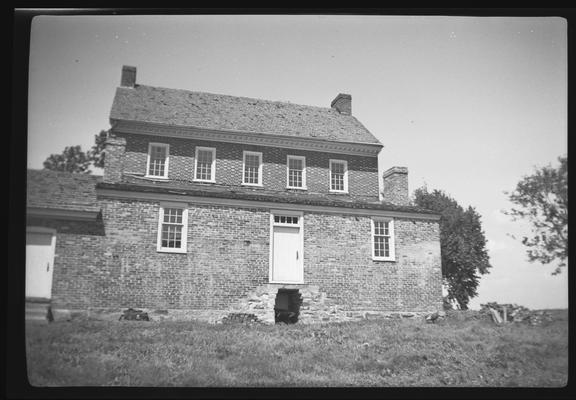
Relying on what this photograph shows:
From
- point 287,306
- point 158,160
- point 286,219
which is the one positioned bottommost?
point 287,306

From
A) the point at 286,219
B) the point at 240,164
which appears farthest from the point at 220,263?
the point at 240,164

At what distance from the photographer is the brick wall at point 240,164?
18.2 m

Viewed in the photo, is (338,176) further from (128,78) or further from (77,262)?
(77,262)

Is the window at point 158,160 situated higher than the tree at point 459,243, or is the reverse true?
the window at point 158,160

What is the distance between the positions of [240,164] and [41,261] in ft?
25.8

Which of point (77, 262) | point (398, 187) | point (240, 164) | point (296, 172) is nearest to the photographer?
point (77, 262)

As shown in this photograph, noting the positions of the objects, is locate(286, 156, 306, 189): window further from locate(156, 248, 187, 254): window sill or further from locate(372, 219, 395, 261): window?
locate(156, 248, 187, 254): window sill

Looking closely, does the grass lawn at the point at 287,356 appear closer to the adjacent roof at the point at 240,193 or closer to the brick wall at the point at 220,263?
the brick wall at the point at 220,263

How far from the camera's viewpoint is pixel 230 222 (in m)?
16.2

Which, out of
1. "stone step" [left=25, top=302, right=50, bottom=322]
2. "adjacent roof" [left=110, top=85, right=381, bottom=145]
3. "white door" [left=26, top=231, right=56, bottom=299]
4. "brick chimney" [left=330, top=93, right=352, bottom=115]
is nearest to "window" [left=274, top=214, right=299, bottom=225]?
"adjacent roof" [left=110, top=85, right=381, bottom=145]

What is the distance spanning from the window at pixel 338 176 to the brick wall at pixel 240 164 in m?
0.16

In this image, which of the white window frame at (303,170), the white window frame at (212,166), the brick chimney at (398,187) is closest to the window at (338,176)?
the white window frame at (303,170)

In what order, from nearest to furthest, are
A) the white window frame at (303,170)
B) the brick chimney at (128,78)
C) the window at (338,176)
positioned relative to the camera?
1. the white window frame at (303,170)
2. the window at (338,176)
3. the brick chimney at (128,78)
